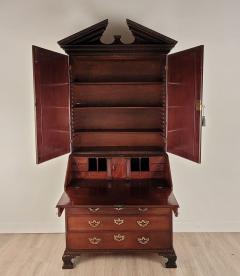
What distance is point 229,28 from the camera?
2607 mm

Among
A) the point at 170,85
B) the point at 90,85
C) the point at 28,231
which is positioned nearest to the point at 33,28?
the point at 90,85

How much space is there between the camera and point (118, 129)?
2676 millimetres

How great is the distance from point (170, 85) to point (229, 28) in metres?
0.68

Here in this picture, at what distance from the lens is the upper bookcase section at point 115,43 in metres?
2.35

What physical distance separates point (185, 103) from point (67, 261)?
1.35m

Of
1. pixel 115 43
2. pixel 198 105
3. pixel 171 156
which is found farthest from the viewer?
pixel 171 156

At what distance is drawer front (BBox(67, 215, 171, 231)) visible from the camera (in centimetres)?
220

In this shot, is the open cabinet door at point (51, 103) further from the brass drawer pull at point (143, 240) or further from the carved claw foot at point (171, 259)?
the carved claw foot at point (171, 259)

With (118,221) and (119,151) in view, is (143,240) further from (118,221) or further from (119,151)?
(119,151)

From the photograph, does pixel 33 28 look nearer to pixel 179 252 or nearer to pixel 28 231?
pixel 28 231

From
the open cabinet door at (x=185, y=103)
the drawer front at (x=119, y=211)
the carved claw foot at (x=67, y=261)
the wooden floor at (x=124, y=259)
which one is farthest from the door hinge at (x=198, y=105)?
the carved claw foot at (x=67, y=261)

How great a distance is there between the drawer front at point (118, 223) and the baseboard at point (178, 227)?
65cm

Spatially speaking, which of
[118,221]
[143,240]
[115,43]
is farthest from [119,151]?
[115,43]

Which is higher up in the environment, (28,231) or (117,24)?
(117,24)
